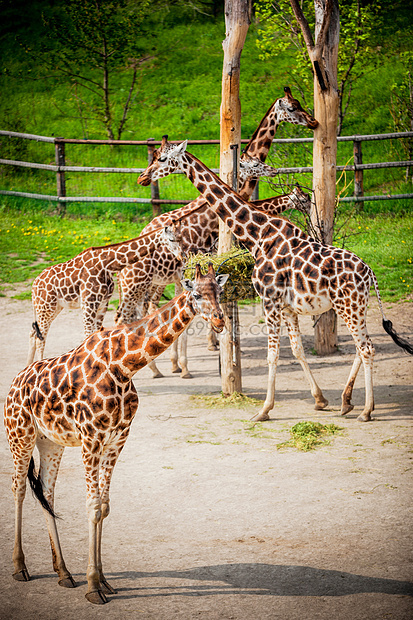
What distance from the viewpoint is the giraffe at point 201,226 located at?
8820 mm

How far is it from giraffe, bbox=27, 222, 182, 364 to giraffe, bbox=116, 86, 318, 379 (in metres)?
0.18

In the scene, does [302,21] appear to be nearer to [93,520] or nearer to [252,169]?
[252,169]

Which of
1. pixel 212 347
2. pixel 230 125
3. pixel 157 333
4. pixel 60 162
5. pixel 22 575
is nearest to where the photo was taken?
pixel 157 333

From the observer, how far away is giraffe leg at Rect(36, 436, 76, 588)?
15.2 ft

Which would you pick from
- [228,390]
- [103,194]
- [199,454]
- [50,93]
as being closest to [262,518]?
[199,454]

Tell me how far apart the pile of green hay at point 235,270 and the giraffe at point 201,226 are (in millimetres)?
884

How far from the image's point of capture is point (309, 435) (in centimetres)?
703

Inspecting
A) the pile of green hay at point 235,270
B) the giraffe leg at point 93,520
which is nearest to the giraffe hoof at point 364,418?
the pile of green hay at point 235,270

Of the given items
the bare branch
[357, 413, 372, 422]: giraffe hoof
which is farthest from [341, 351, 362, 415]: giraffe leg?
the bare branch

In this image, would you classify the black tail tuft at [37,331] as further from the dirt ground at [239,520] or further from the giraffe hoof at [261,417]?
the giraffe hoof at [261,417]

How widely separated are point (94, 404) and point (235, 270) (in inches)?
150

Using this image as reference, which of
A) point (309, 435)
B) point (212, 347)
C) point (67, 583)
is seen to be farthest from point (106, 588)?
point (212, 347)

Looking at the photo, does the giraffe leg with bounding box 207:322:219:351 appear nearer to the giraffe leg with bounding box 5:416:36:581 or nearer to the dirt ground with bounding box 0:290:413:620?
the dirt ground with bounding box 0:290:413:620

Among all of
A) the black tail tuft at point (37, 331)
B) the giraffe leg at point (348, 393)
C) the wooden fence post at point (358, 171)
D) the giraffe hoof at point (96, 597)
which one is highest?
the wooden fence post at point (358, 171)
